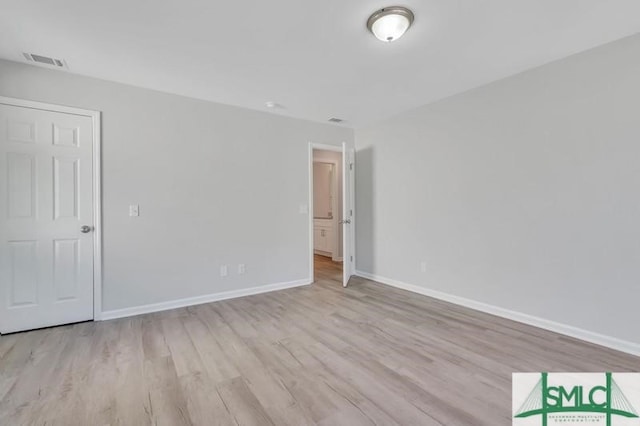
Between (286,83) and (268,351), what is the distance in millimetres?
2605

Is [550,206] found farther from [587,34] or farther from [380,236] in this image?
[380,236]

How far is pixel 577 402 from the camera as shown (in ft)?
5.54

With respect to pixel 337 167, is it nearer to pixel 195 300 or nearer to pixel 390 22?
pixel 195 300

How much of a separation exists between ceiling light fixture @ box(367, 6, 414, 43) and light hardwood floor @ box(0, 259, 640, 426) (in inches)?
93.9

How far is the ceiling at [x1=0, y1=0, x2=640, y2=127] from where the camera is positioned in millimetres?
1978

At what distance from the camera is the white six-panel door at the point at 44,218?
267 cm

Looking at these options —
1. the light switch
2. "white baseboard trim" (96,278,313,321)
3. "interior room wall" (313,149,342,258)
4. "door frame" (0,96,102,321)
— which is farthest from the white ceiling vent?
"interior room wall" (313,149,342,258)

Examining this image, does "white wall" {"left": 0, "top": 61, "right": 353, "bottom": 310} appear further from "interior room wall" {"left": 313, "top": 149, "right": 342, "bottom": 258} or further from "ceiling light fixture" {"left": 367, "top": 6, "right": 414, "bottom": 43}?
"ceiling light fixture" {"left": 367, "top": 6, "right": 414, "bottom": 43}

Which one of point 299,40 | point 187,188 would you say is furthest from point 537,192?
point 187,188

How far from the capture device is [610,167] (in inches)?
94.2

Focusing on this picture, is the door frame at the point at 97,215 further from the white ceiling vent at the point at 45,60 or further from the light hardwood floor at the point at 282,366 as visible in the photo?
the white ceiling vent at the point at 45,60

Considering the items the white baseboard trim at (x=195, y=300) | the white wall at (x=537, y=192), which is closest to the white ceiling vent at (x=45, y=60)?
the white baseboard trim at (x=195, y=300)

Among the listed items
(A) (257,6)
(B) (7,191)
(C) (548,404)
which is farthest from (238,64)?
(C) (548,404)

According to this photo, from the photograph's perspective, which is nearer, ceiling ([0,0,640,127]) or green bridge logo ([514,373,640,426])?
green bridge logo ([514,373,640,426])
